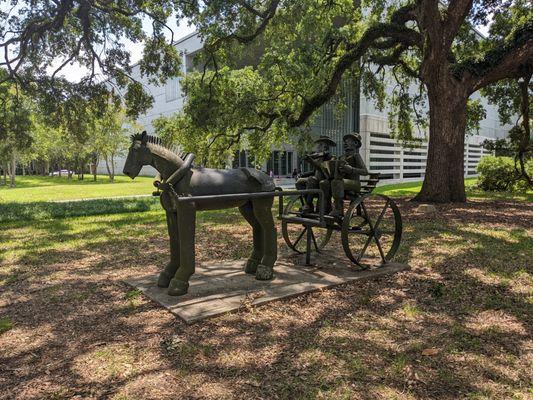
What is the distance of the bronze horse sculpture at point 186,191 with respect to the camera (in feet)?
15.2

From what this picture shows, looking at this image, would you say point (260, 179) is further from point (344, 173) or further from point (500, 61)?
point (500, 61)

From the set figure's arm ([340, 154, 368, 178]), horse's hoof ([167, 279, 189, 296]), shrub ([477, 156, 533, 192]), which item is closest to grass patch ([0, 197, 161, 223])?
horse's hoof ([167, 279, 189, 296])

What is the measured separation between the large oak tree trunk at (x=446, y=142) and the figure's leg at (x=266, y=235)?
954 cm

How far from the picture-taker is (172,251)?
200 inches

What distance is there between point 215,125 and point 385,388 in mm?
12205

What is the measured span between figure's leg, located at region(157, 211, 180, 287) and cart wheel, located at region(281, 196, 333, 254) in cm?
185

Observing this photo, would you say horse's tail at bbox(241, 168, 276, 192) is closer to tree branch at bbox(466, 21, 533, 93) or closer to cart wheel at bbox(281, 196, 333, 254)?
cart wheel at bbox(281, 196, 333, 254)

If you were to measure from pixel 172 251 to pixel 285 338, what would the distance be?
194 cm

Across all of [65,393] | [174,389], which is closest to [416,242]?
[174,389]

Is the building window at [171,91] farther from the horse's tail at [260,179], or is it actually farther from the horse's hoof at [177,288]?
the horse's hoof at [177,288]

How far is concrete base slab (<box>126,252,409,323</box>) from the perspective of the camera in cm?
448

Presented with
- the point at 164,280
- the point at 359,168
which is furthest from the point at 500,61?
the point at 164,280

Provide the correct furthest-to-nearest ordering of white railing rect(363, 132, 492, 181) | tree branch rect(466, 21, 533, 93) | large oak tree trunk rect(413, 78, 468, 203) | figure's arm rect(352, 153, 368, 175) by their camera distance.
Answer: white railing rect(363, 132, 492, 181), large oak tree trunk rect(413, 78, 468, 203), tree branch rect(466, 21, 533, 93), figure's arm rect(352, 153, 368, 175)

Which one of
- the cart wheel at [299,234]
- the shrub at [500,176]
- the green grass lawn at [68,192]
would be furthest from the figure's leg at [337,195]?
the shrub at [500,176]
